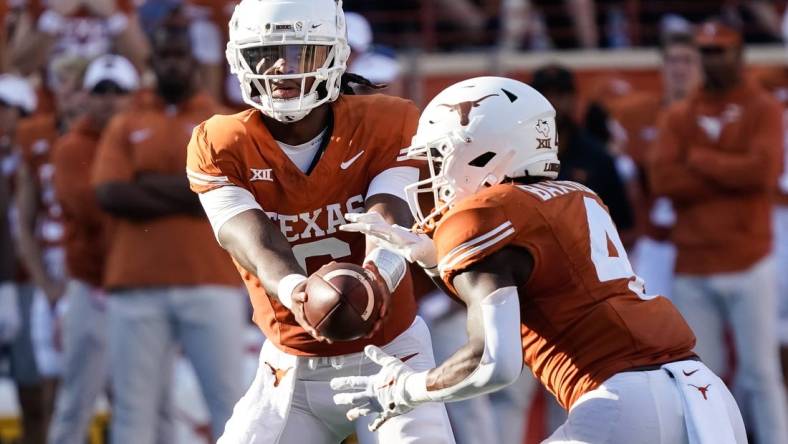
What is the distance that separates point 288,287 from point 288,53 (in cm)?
70

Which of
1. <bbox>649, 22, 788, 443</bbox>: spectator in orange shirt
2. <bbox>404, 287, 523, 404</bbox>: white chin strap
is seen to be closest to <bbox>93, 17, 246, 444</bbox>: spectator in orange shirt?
<bbox>649, 22, 788, 443</bbox>: spectator in orange shirt

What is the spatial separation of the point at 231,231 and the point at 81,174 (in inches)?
121

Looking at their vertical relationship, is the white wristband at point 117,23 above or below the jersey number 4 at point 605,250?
below

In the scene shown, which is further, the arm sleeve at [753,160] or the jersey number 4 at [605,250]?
the arm sleeve at [753,160]

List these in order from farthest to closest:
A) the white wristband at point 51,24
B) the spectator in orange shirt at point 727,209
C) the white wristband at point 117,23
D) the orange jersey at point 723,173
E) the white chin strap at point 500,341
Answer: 1. the white wristband at point 51,24
2. the white wristband at point 117,23
3. the orange jersey at point 723,173
4. the spectator in orange shirt at point 727,209
5. the white chin strap at point 500,341

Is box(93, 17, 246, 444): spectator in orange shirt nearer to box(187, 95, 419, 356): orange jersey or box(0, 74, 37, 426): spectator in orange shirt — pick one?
box(0, 74, 37, 426): spectator in orange shirt

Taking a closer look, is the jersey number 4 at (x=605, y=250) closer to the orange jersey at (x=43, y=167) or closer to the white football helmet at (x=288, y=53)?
the white football helmet at (x=288, y=53)

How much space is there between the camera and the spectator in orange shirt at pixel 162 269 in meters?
6.20

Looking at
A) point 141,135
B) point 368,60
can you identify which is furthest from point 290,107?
point 368,60

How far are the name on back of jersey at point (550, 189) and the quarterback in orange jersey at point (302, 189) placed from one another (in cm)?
51

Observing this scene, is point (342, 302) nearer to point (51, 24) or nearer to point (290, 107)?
point (290, 107)

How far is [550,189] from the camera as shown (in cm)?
349

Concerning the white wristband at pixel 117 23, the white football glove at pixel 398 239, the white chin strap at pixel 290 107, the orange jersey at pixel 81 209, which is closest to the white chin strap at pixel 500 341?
the white football glove at pixel 398 239

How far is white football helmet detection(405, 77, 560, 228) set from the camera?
11.7ft
